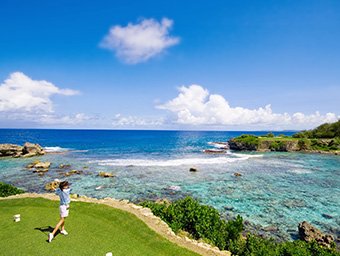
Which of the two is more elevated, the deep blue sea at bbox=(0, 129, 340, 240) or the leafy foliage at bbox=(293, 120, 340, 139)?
the leafy foliage at bbox=(293, 120, 340, 139)

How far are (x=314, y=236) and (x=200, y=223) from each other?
835 centimetres

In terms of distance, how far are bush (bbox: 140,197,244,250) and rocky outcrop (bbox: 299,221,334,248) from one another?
491 cm

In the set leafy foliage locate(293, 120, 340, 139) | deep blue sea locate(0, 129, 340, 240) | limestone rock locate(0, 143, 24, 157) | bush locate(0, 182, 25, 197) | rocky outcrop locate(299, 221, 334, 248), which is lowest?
deep blue sea locate(0, 129, 340, 240)

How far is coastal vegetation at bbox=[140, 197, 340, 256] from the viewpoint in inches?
385

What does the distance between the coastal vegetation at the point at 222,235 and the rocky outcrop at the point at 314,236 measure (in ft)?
3.47

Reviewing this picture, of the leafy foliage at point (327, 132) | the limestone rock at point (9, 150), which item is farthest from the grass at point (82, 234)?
the leafy foliage at point (327, 132)

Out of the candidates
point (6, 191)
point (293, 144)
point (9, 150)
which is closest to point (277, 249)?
point (6, 191)

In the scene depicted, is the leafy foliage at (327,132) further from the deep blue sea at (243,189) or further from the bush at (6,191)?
the bush at (6,191)

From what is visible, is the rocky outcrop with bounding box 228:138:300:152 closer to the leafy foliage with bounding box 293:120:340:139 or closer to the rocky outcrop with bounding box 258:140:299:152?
the rocky outcrop with bounding box 258:140:299:152

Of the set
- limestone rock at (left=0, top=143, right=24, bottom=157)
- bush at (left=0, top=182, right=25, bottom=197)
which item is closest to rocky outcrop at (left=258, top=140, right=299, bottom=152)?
bush at (left=0, top=182, right=25, bottom=197)

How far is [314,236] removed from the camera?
1284cm

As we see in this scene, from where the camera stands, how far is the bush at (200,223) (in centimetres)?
1111

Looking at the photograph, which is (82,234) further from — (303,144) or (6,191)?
(303,144)

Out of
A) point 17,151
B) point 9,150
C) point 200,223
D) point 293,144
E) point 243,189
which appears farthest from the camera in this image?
point 293,144
